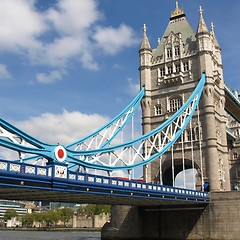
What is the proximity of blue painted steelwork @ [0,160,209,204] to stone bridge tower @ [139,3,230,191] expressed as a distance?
12.5 m

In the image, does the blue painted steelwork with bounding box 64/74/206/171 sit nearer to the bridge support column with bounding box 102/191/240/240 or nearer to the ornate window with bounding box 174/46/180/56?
the ornate window with bounding box 174/46/180/56

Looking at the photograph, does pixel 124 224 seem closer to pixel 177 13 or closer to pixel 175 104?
pixel 175 104

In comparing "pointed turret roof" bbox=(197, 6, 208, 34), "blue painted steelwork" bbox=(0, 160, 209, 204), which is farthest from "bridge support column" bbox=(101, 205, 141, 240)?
"pointed turret roof" bbox=(197, 6, 208, 34)

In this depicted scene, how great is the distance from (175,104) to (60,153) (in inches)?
1060

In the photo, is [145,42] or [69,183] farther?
[145,42]

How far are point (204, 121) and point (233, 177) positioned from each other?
25.9 m

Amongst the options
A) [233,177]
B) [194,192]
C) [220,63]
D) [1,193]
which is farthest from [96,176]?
[233,177]

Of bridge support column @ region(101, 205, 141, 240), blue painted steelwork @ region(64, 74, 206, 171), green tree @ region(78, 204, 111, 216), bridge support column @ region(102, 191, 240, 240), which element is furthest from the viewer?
green tree @ region(78, 204, 111, 216)

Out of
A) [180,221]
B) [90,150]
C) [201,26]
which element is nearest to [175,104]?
[201,26]

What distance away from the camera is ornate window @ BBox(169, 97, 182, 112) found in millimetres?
48688

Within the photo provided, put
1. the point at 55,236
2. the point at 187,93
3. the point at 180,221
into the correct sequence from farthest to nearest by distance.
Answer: the point at 55,236, the point at 187,93, the point at 180,221

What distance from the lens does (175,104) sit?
4897 centimetres

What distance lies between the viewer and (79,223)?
107 meters

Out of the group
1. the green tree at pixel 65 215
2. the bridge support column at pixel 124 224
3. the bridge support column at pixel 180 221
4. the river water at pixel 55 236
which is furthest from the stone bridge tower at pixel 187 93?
the green tree at pixel 65 215
